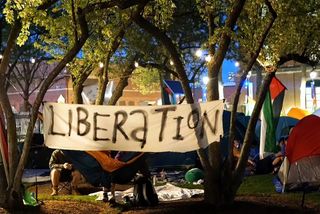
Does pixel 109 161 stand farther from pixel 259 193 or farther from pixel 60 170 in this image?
pixel 259 193

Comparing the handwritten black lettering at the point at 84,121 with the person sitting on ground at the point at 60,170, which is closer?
the handwritten black lettering at the point at 84,121

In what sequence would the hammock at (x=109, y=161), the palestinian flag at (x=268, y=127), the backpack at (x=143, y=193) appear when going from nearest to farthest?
the backpack at (x=143, y=193), the hammock at (x=109, y=161), the palestinian flag at (x=268, y=127)

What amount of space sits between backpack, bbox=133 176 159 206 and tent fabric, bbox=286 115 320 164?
2771 mm

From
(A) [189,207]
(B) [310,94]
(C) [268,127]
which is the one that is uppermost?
(B) [310,94]

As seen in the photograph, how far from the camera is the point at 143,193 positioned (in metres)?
10.1

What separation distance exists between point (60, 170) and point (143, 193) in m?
3.06

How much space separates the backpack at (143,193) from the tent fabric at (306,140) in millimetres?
2771

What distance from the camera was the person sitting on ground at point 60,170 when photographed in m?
12.3

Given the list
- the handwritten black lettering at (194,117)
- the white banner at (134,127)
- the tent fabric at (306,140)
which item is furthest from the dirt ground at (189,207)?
the handwritten black lettering at (194,117)

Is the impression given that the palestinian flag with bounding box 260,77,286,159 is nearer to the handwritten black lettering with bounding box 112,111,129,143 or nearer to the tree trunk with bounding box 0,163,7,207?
the handwritten black lettering with bounding box 112,111,129,143

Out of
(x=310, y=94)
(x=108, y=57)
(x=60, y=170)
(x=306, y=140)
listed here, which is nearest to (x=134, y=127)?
(x=306, y=140)

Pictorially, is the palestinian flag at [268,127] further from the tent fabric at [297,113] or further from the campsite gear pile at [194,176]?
the tent fabric at [297,113]

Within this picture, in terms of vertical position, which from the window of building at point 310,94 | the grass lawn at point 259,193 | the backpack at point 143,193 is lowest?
the grass lawn at point 259,193

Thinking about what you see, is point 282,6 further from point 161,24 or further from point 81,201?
point 81,201
